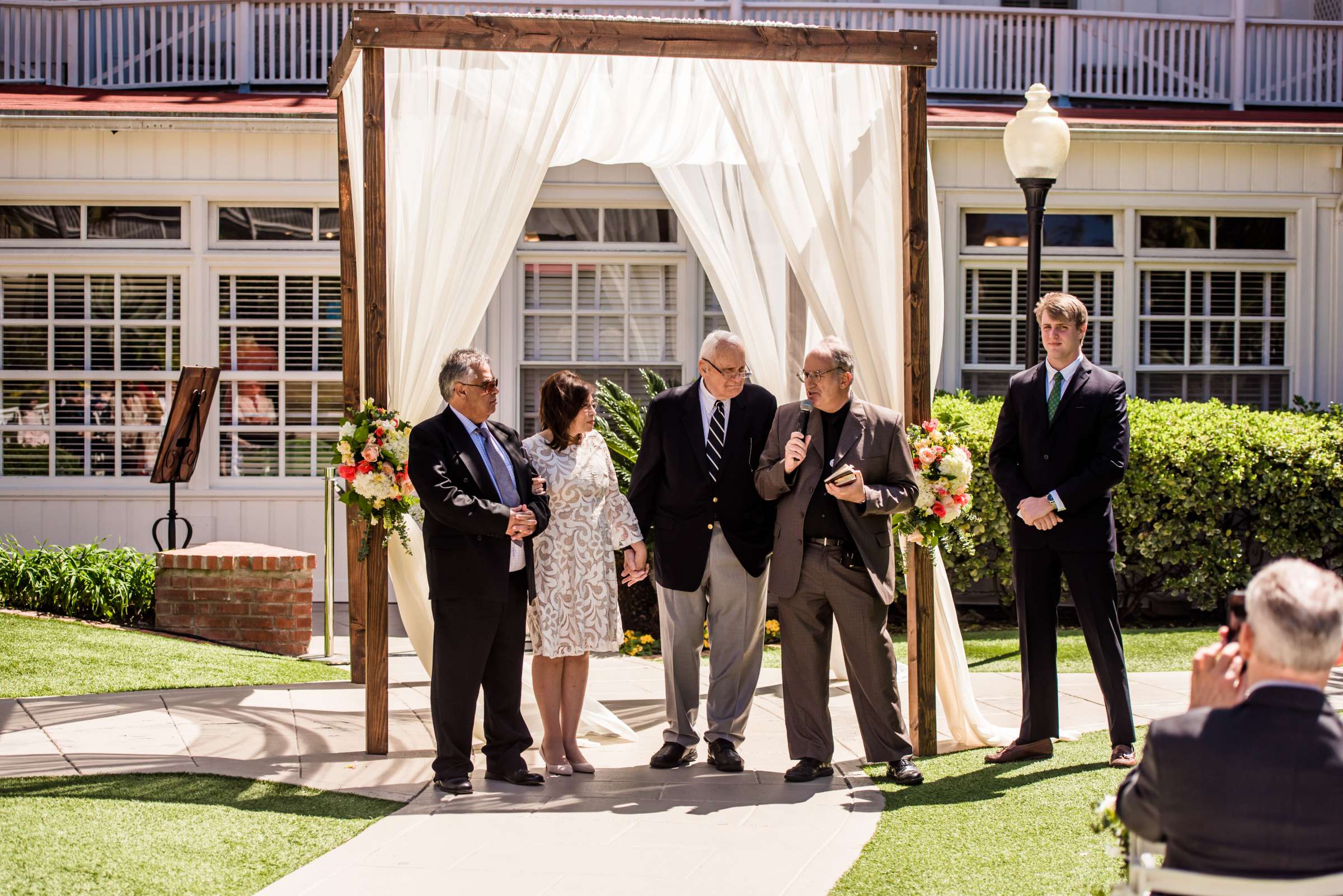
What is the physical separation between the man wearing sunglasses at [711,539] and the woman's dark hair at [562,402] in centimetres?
42

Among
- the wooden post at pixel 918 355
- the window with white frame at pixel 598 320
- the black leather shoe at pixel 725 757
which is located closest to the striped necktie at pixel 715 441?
the wooden post at pixel 918 355

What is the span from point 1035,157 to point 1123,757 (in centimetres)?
417

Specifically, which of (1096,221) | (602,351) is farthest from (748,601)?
(1096,221)

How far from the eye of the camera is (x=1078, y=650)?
9648 mm

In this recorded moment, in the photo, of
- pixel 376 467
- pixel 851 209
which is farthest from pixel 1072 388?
pixel 376 467

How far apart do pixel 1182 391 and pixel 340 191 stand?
8.28 metres

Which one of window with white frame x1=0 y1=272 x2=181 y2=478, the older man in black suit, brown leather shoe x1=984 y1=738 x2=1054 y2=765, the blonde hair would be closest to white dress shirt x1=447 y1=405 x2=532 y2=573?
the older man in black suit

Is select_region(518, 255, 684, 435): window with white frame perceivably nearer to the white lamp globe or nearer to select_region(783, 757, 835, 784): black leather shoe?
the white lamp globe

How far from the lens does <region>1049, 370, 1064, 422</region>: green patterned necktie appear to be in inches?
246

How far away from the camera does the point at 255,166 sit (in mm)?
11547

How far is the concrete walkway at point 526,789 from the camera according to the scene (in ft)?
15.5

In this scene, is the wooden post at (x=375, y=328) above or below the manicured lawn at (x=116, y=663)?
above

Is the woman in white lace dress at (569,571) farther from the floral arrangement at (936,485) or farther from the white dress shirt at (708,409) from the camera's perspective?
the floral arrangement at (936,485)

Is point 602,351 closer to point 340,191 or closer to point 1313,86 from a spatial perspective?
point 340,191
